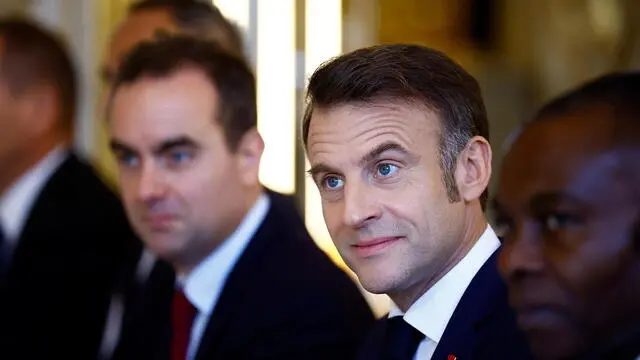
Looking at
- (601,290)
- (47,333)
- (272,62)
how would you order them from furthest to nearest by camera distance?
(272,62) < (47,333) < (601,290)

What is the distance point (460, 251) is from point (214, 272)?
31.6 inches

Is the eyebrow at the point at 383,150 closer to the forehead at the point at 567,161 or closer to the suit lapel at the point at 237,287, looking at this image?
the forehead at the point at 567,161

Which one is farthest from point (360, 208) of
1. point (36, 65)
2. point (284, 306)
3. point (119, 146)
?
point (36, 65)

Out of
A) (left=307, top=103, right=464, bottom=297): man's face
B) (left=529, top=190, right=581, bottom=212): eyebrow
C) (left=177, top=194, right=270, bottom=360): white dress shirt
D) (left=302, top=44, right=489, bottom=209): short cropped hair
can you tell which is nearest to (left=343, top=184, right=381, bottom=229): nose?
(left=307, top=103, right=464, bottom=297): man's face

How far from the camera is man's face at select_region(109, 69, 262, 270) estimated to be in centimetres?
227

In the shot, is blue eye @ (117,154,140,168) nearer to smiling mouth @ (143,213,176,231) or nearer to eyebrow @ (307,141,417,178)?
smiling mouth @ (143,213,176,231)

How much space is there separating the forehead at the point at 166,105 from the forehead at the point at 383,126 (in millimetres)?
793

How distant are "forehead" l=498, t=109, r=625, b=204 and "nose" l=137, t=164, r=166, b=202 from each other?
941mm

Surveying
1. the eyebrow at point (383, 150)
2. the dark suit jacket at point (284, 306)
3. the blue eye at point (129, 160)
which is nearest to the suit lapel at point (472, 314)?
the eyebrow at point (383, 150)

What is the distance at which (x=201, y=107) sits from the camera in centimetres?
231

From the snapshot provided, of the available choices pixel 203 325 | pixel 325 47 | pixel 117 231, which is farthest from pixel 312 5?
pixel 203 325

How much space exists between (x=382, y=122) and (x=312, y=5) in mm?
2836

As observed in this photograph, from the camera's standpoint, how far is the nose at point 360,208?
1.52 meters

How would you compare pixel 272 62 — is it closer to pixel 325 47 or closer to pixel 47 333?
pixel 325 47
